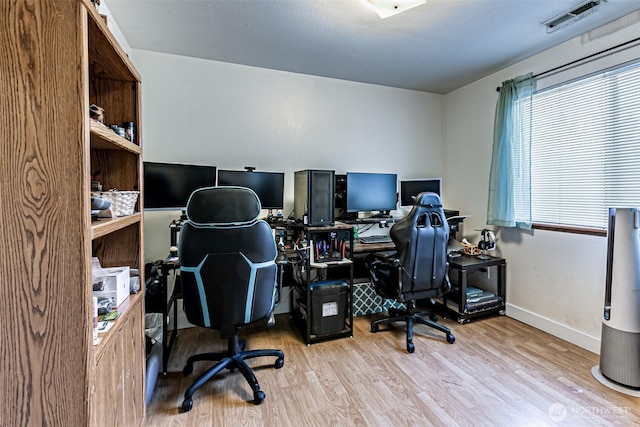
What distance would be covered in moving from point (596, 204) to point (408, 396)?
6.78 feet

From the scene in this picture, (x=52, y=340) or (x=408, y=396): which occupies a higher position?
(x=52, y=340)

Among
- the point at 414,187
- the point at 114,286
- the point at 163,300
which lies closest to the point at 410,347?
the point at 414,187

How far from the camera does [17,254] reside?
2.62 feet

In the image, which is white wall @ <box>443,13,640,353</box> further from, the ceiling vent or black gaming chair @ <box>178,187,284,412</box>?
black gaming chair @ <box>178,187,284,412</box>

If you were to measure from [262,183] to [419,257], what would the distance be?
1.44 meters

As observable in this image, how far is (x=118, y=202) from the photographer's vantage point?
4.10 feet

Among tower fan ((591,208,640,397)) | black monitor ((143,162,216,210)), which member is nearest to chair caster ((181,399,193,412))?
black monitor ((143,162,216,210))

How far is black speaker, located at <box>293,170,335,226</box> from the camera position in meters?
2.54

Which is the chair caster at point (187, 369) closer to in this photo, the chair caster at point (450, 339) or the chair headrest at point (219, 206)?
the chair headrest at point (219, 206)

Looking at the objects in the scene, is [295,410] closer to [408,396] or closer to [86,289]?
[408,396]

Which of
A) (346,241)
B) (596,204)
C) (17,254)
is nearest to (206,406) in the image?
(17,254)

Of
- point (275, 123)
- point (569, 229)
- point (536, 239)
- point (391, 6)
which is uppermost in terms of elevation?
point (391, 6)

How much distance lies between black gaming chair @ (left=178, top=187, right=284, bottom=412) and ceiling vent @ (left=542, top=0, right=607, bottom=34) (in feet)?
8.00

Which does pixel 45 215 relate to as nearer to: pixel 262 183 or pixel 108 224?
pixel 108 224
